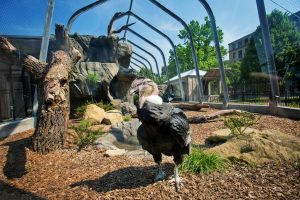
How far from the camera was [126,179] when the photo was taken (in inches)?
136

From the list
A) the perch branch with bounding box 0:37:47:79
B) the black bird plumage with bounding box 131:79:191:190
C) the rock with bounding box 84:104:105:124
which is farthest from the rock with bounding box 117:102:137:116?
the black bird plumage with bounding box 131:79:191:190

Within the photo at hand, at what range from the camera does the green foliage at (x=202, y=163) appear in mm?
3414

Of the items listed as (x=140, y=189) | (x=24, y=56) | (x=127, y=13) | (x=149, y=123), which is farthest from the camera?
(x=127, y=13)

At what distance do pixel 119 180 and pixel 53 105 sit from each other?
2.33m

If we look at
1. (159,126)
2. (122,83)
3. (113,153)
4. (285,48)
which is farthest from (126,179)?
(122,83)

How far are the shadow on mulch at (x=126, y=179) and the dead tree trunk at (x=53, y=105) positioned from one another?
167 cm

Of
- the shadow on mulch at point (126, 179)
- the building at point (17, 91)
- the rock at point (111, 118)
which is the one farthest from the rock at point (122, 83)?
the shadow on mulch at point (126, 179)

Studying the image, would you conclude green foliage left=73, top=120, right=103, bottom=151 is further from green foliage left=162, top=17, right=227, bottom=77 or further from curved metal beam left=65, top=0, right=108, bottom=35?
green foliage left=162, top=17, right=227, bottom=77

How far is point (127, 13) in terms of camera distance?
54.4 ft

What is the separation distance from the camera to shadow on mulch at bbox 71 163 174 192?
127 inches

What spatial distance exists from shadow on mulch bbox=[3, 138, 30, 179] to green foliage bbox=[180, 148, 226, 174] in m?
2.60

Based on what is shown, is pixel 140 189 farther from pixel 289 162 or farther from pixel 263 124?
pixel 263 124

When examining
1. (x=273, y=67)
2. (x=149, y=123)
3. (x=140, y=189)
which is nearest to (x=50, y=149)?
(x=140, y=189)

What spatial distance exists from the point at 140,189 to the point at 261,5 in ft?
24.2
